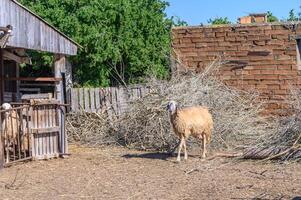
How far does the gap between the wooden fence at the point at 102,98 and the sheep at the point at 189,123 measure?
4.82 meters

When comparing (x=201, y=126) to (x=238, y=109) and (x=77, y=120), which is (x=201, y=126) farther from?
(x=77, y=120)

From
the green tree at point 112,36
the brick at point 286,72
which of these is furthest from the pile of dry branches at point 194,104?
the green tree at point 112,36

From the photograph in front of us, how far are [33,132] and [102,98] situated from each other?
192 inches

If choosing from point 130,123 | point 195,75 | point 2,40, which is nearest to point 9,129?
point 2,40

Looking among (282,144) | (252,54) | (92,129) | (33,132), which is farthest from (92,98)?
(282,144)

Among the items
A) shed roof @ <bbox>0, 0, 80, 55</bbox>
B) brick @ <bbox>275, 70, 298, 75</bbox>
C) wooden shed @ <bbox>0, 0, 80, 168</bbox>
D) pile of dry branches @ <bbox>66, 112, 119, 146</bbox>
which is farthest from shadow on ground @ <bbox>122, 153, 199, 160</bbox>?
brick @ <bbox>275, 70, 298, 75</bbox>

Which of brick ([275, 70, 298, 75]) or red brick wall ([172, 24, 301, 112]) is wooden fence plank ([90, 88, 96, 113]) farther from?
brick ([275, 70, 298, 75])

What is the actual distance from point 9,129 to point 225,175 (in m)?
5.50

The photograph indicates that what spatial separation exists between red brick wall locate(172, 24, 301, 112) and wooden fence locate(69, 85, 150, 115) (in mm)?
2538

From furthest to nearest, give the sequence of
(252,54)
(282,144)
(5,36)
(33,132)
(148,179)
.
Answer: (252,54)
(33,132)
(282,144)
(5,36)
(148,179)

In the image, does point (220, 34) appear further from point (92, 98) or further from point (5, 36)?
point (5, 36)

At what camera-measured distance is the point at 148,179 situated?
12.3m

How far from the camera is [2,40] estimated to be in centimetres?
1328

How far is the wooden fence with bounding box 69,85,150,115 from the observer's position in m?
19.5
